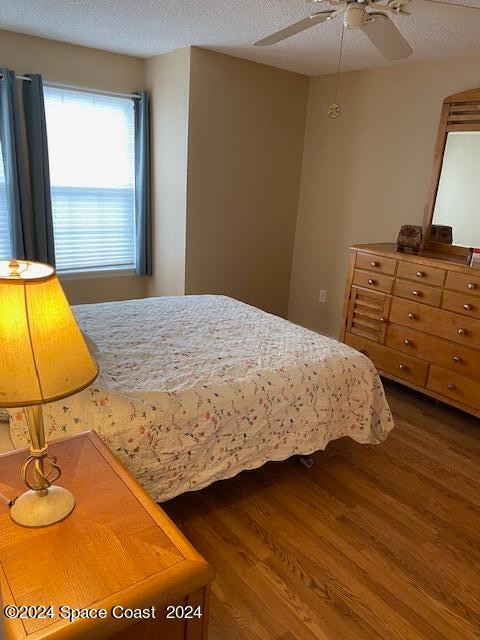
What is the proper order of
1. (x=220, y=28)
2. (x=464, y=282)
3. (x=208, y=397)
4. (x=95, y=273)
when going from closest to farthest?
(x=208, y=397), (x=464, y=282), (x=220, y=28), (x=95, y=273)

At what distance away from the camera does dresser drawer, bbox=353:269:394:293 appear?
3.30m

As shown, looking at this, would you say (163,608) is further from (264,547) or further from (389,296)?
(389,296)

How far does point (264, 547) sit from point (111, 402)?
2.88ft

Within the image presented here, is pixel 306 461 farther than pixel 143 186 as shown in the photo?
No

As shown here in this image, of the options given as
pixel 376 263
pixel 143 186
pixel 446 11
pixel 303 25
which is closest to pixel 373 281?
pixel 376 263

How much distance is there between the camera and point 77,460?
131cm

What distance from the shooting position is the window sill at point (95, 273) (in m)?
4.02

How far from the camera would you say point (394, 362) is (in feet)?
11.0

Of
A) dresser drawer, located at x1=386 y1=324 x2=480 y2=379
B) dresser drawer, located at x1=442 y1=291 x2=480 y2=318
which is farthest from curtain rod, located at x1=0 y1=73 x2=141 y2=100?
dresser drawer, located at x1=442 y1=291 x2=480 y2=318

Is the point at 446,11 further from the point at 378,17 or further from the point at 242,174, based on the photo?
the point at 242,174

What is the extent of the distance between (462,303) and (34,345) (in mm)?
2666

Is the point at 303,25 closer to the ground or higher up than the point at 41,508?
higher up

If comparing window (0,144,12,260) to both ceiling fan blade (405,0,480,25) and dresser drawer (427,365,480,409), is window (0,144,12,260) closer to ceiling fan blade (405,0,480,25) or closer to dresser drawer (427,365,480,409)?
ceiling fan blade (405,0,480,25)

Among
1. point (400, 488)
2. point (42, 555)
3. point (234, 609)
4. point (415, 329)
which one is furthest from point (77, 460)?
point (415, 329)
